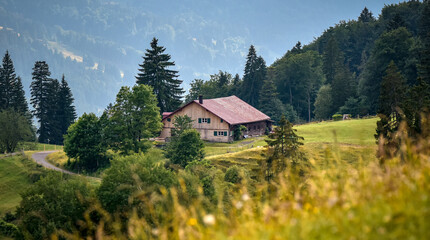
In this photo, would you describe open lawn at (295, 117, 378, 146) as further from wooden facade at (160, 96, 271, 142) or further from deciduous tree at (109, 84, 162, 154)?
deciduous tree at (109, 84, 162, 154)

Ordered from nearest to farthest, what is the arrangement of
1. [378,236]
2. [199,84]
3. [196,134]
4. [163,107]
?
1. [378,236]
2. [196,134]
3. [163,107]
4. [199,84]

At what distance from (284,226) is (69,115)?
88837mm

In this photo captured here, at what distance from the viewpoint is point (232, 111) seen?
231 ft

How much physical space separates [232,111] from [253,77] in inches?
1038

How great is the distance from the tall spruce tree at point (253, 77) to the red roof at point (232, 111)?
635 inches

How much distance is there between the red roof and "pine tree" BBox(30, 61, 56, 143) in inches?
1269

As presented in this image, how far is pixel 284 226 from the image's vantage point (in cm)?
416

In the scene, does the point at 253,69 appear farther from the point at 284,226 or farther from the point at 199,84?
the point at 284,226

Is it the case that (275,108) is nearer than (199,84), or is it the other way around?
(275,108)

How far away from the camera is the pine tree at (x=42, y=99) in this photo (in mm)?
82875

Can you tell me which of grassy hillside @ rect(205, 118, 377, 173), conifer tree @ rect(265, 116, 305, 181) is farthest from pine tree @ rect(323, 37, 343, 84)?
conifer tree @ rect(265, 116, 305, 181)

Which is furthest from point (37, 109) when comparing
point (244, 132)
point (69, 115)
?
point (244, 132)

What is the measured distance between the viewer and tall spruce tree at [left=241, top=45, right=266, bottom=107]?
9319 cm

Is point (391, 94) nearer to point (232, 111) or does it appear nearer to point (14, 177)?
point (232, 111)
